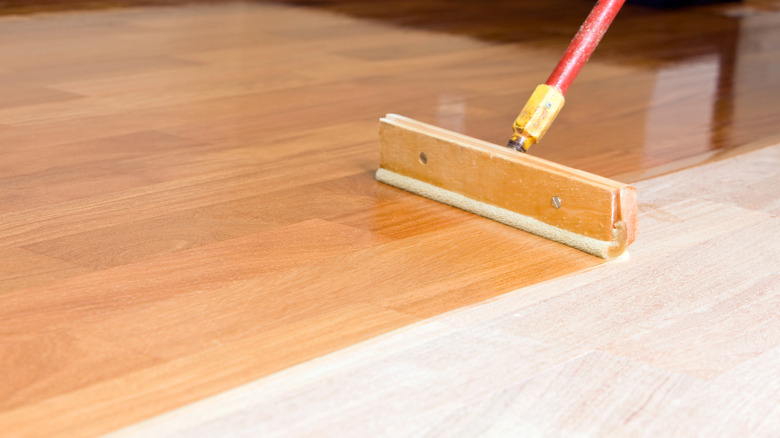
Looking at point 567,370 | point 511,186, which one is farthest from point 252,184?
point 567,370

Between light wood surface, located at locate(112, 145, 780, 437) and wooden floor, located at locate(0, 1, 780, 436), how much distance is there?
2cm

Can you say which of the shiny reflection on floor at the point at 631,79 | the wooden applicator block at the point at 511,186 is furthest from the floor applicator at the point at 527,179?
the shiny reflection on floor at the point at 631,79

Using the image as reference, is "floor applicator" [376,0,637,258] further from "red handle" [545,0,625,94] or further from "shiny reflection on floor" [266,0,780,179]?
"shiny reflection on floor" [266,0,780,179]

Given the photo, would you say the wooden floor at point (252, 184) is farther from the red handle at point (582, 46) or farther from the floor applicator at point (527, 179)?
the red handle at point (582, 46)

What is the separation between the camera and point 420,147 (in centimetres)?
120

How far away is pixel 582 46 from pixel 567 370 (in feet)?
1.86

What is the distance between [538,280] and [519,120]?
0.91 feet

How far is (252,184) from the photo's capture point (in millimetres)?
1243

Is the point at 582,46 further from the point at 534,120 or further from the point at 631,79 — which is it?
the point at 631,79

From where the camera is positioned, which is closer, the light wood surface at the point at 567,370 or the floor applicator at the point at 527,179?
the light wood surface at the point at 567,370

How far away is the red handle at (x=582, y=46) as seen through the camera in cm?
122

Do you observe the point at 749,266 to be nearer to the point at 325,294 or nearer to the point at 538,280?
the point at 538,280

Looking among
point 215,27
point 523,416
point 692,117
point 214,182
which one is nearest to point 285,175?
point 214,182

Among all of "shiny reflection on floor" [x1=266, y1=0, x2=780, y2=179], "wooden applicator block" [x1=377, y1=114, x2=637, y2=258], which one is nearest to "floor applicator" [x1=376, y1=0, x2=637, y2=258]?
"wooden applicator block" [x1=377, y1=114, x2=637, y2=258]
